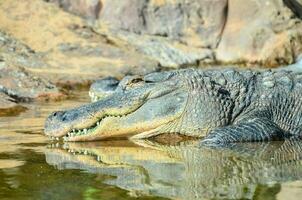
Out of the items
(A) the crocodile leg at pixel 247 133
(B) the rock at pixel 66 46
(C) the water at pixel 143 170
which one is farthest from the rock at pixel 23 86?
(A) the crocodile leg at pixel 247 133

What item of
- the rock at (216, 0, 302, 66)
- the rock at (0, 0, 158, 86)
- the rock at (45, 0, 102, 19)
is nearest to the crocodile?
the rock at (0, 0, 158, 86)

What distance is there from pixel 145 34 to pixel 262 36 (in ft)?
8.16

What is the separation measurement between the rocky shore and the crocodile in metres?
5.71

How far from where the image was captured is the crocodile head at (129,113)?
238 inches

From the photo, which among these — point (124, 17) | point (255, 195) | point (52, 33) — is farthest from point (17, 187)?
point (124, 17)

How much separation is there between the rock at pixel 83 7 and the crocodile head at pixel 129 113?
29.9 ft

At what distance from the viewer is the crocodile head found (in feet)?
19.8

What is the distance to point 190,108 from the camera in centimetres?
625

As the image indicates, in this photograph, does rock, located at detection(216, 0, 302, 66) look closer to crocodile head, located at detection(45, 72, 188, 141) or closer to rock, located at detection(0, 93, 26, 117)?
rock, located at detection(0, 93, 26, 117)

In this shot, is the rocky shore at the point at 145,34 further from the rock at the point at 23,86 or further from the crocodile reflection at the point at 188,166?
the crocodile reflection at the point at 188,166

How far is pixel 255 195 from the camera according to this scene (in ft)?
11.9

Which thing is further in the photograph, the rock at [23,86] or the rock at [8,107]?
the rock at [23,86]

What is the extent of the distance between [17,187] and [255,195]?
128 cm

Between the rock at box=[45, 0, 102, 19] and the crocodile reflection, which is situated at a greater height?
the rock at box=[45, 0, 102, 19]
